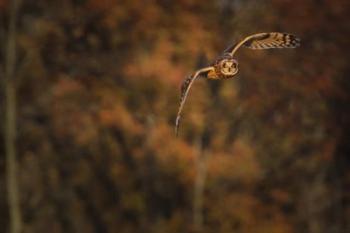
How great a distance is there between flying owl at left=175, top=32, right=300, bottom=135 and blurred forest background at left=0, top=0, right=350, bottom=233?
8.82 m

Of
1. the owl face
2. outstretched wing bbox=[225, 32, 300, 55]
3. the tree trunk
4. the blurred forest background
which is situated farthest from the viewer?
the blurred forest background

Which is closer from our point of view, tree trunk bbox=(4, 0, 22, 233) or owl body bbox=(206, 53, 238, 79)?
owl body bbox=(206, 53, 238, 79)

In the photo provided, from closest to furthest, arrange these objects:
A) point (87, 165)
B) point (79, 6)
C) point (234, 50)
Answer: point (234, 50) < point (79, 6) < point (87, 165)

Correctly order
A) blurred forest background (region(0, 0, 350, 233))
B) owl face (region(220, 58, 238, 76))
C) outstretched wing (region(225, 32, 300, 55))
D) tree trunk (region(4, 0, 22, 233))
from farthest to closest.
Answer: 1. blurred forest background (region(0, 0, 350, 233))
2. tree trunk (region(4, 0, 22, 233))
3. outstretched wing (region(225, 32, 300, 55))
4. owl face (region(220, 58, 238, 76))

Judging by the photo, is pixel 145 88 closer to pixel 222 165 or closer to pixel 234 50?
pixel 222 165

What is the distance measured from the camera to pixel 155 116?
518 inches

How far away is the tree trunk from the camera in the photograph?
1105 cm

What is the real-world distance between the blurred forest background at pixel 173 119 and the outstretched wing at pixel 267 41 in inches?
A: 346

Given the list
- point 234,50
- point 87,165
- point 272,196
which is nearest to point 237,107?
point 272,196

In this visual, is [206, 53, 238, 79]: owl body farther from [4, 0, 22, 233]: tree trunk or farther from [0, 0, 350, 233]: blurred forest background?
[4, 0, 22, 233]: tree trunk

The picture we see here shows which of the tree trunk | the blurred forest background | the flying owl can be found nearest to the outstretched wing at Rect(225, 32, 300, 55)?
the flying owl

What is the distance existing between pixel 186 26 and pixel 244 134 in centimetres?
256

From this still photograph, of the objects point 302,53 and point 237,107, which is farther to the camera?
point 237,107

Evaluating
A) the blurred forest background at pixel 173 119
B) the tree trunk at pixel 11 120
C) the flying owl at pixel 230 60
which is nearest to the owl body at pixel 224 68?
the flying owl at pixel 230 60
